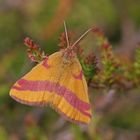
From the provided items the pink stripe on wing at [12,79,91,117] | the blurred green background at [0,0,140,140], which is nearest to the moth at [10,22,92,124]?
the pink stripe on wing at [12,79,91,117]

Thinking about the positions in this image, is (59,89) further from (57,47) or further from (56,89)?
(57,47)

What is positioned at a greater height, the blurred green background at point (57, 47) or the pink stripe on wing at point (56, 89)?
the pink stripe on wing at point (56, 89)

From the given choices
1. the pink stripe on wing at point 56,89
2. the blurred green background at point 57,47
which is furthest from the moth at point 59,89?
the blurred green background at point 57,47

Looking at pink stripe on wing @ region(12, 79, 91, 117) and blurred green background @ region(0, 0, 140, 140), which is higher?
pink stripe on wing @ region(12, 79, 91, 117)

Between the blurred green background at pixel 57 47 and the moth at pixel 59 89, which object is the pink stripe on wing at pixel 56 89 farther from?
the blurred green background at pixel 57 47

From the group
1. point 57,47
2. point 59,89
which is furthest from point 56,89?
point 57,47

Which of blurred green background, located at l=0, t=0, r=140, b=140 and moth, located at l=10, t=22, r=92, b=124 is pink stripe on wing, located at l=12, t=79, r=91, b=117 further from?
blurred green background, located at l=0, t=0, r=140, b=140
